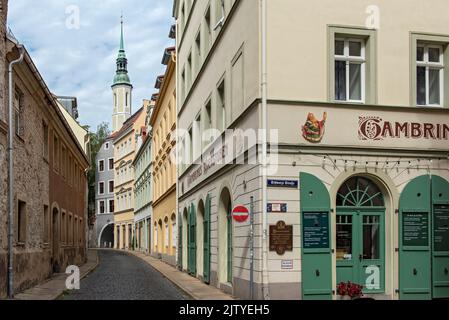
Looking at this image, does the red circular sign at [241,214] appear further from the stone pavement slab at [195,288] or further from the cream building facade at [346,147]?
the stone pavement slab at [195,288]

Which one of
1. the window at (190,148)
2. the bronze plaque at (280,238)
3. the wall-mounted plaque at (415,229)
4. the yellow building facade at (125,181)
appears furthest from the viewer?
the yellow building facade at (125,181)

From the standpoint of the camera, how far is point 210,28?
23234 mm

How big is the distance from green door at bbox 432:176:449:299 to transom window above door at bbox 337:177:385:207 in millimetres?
1301

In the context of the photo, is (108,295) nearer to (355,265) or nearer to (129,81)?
(355,265)

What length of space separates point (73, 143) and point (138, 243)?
110ft

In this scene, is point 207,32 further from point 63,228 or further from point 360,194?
point 63,228

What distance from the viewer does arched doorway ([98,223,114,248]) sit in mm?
85250

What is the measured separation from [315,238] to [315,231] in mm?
162

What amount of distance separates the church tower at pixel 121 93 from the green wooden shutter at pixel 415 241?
8850cm

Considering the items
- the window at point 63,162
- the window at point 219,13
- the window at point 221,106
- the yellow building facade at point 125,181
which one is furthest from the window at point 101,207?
the window at point 221,106

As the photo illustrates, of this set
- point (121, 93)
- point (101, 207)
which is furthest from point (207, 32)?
point (121, 93)

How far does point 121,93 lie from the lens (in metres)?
104

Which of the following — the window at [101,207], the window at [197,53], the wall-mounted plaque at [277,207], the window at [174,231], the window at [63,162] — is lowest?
the window at [101,207]

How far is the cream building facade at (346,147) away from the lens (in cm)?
1522
